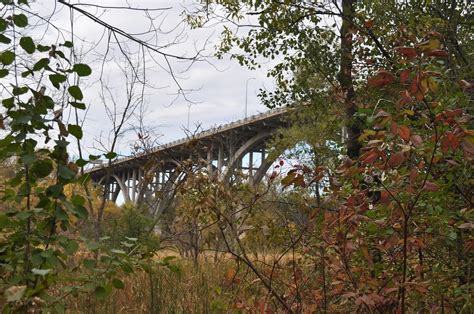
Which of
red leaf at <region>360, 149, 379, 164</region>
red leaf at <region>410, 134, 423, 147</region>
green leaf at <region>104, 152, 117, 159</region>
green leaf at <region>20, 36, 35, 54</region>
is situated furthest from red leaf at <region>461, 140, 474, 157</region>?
green leaf at <region>20, 36, 35, 54</region>

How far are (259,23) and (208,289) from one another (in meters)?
3.32

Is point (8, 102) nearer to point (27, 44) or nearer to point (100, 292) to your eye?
point (27, 44)

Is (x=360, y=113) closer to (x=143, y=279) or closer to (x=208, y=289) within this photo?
(x=208, y=289)

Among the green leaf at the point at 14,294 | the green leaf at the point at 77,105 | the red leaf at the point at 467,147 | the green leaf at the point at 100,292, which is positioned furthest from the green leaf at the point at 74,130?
the red leaf at the point at 467,147

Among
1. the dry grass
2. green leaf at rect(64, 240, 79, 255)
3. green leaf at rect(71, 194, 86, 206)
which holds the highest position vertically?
green leaf at rect(71, 194, 86, 206)

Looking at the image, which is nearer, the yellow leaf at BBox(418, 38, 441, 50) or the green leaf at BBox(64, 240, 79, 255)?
the green leaf at BBox(64, 240, 79, 255)

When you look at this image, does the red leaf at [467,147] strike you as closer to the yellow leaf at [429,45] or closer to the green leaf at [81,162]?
the yellow leaf at [429,45]

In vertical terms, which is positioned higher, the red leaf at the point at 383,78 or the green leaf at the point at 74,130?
the red leaf at the point at 383,78

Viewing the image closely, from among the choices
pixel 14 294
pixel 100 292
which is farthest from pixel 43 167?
pixel 14 294

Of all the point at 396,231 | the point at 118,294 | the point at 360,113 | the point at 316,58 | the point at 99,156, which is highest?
the point at 316,58

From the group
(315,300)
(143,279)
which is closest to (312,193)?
(143,279)

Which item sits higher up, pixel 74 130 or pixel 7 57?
pixel 7 57

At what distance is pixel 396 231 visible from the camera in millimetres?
2621

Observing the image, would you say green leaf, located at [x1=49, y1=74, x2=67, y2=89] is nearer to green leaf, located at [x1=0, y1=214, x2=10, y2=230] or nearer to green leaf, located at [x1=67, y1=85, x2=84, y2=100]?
green leaf, located at [x1=67, y1=85, x2=84, y2=100]
